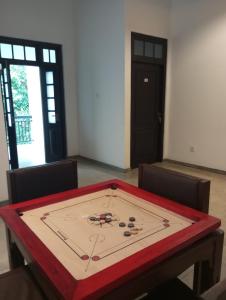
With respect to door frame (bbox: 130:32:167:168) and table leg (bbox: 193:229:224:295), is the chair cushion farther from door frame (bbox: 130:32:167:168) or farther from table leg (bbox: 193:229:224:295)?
door frame (bbox: 130:32:167:168)

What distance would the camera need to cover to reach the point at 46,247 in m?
1.12

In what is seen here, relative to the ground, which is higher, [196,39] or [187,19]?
[187,19]

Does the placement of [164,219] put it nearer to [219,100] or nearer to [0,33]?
[219,100]

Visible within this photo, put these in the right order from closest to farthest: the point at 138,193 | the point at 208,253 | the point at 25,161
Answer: the point at 208,253, the point at 138,193, the point at 25,161

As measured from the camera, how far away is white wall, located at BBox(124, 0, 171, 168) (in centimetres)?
432

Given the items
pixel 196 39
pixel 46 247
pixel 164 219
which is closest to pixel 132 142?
pixel 196 39

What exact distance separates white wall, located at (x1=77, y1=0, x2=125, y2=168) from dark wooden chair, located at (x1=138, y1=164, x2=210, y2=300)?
2854mm

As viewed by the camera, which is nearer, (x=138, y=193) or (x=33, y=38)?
(x=138, y=193)

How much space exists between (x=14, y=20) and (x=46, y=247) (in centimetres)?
481

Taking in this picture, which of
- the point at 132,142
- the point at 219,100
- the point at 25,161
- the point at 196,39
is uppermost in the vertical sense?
the point at 196,39

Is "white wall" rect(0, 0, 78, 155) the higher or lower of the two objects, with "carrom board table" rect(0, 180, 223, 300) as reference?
higher

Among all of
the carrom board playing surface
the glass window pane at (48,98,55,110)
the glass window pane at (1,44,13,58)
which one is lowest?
the carrom board playing surface

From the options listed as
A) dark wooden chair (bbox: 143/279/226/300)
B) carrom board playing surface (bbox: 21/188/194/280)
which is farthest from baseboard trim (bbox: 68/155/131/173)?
dark wooden chair (bbox: 143/279/226/300)

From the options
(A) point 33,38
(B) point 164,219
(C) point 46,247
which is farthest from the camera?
(A) point 33,38
